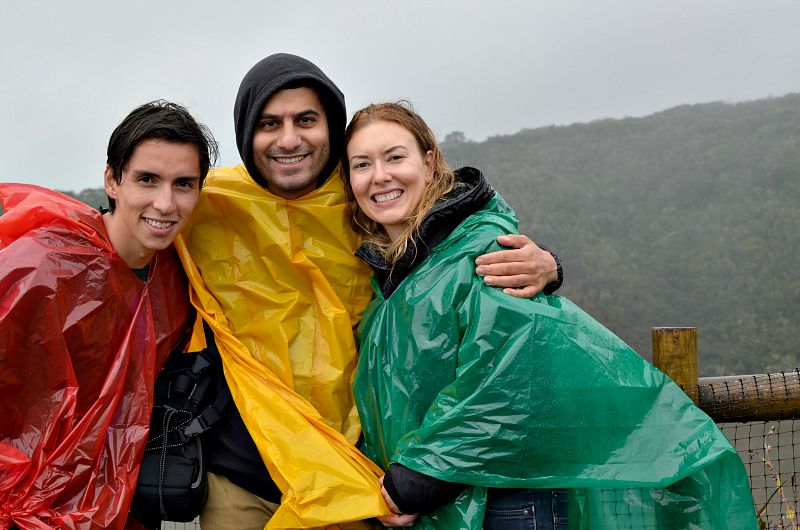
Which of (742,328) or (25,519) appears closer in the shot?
(25,519)

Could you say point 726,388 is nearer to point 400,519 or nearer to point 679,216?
point 400,519

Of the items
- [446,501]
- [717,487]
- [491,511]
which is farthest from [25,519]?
[717,487]

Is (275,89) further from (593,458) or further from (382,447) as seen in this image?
(593,458)

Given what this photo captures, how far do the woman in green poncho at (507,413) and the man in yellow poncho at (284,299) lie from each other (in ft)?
0.42

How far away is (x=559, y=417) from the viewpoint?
2074 mm

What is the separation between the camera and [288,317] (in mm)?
2400

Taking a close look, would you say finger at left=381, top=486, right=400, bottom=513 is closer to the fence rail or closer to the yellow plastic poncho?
the yellow plastic poncho

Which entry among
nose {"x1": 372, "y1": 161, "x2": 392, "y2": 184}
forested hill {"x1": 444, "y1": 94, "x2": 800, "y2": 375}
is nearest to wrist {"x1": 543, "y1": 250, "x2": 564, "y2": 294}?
nose {"x1": 372, "y1": 161, "x2": 392, "y2": 184}

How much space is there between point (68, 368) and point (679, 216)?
3134 centimetres

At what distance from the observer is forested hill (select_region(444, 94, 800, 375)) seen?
23.9 metres

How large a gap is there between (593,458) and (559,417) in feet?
0.54

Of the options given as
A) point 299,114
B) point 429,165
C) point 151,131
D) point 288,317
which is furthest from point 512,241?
point 151,131

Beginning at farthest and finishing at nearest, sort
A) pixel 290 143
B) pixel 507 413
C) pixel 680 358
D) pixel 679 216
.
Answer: pixel 679 216
pixel 680 358
pixel 290 143
pixel 507 413

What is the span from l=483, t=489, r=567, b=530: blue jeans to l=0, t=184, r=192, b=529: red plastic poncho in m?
1.10
